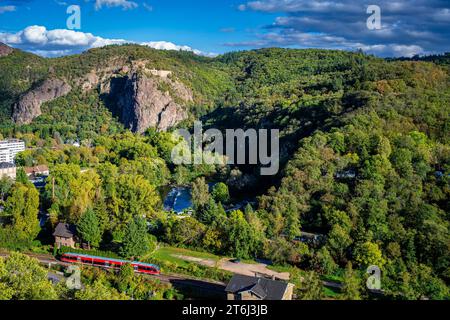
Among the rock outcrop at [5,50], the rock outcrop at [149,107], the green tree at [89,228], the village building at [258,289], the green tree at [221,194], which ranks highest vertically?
the rock outcrop at [5,50]

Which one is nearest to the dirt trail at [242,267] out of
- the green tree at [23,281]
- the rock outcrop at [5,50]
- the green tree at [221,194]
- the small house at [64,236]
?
the small house at [64,236]

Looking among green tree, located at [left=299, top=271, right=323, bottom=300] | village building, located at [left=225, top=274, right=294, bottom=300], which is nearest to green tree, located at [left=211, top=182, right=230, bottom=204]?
village building, located at [left=225, top=274, right=294, bottom=300]

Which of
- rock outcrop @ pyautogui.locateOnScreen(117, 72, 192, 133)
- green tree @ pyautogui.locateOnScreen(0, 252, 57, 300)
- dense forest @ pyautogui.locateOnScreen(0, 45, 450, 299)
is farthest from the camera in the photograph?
rock outcrop @ pyautogui.locateOnScreen(117, 72, 192, 133)

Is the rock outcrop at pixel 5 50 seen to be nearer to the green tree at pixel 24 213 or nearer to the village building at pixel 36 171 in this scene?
the village building at pixel 36 171

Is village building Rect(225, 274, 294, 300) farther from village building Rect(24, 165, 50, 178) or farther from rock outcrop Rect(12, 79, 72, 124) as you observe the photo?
rock outcrop Rect(12, 79, 72, 124)

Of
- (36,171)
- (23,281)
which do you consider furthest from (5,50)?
(23,281)

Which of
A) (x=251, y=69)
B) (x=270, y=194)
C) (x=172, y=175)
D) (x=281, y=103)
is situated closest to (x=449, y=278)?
(x=270, y=194)

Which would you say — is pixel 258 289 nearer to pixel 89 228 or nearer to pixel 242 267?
pixel 242 267
